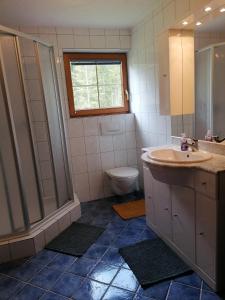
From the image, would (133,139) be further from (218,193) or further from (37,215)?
(218,193)

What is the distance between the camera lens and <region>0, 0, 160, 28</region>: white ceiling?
210cm

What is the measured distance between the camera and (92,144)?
305 cm

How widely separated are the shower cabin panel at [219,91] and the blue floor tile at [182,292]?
1.14 metres

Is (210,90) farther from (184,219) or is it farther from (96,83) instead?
(96,83)

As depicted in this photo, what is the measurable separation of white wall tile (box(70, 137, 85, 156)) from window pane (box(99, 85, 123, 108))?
1.90ft

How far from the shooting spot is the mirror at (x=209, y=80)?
5.78ft

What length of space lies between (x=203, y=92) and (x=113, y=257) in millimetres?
1603

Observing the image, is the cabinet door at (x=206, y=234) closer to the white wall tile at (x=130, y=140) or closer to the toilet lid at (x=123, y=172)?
the toilet lid at (x=123, y=172)

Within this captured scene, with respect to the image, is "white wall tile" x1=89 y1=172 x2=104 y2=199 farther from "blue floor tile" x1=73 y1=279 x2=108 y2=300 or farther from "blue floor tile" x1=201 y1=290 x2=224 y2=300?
"blue floor tile" x1=201 y1=290 x2=224 y2=300

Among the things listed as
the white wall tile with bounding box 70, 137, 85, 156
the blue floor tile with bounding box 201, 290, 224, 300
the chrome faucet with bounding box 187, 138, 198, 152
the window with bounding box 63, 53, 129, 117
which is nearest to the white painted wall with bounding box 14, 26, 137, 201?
the white wall tile with bounding box 70, 137, 85, 156

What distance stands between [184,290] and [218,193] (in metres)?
0.72

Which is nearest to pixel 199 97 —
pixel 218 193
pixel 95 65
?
pixel 218 193

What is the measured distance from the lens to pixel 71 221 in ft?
8.29

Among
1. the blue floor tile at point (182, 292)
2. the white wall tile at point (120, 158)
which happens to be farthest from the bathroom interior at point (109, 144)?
the white wall tile at point (120, 158)
